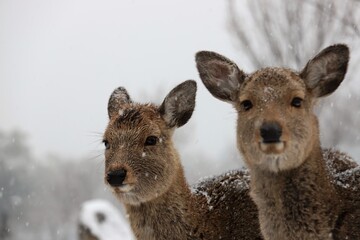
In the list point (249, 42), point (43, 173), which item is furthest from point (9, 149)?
point (249, 42)

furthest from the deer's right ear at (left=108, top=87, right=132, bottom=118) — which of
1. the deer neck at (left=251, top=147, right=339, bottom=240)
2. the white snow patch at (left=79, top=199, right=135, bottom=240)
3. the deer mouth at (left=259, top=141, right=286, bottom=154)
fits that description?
the white snow patch at (left=79, top=199, right=135, bottom=240)

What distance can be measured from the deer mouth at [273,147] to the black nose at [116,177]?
157cm

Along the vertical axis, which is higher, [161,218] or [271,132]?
[271,132]

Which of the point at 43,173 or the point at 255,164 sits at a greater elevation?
the point at 255,164

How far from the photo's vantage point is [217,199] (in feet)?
26.8

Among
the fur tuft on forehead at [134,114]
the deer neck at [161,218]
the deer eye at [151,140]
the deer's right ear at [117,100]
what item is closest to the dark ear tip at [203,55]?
the fur tuft on forehead at [134,114]

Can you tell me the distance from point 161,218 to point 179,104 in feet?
4.55

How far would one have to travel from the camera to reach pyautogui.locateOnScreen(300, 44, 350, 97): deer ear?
23.6 ft

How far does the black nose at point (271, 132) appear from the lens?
631 cm

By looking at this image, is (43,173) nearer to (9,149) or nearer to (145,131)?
(9,149)

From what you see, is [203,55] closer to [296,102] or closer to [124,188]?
[296,102]

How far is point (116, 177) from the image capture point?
7.15m

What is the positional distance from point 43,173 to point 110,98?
4127cm

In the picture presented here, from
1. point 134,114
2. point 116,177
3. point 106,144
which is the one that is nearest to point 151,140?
point 134,114
